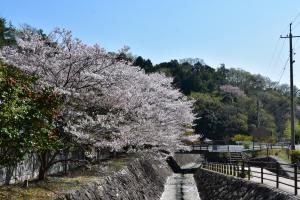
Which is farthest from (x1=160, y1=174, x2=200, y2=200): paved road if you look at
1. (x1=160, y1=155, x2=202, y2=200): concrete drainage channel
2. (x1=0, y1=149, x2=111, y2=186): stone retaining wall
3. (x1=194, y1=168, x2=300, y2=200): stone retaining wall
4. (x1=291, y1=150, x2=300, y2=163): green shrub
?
(x1=0, y1=149, x2=111, y2=186): stone retaining wall

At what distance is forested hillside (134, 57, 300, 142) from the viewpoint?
7925 cm

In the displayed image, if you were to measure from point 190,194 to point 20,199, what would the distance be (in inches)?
752

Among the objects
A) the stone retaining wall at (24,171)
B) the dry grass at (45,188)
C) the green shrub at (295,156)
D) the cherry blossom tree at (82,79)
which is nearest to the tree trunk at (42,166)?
the dry grass at (45,188)

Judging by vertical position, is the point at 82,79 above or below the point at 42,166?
above

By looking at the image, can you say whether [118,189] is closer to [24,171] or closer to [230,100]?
[24,171]

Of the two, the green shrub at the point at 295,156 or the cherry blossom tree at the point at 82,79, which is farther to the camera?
the green shrub at the point at 295,156

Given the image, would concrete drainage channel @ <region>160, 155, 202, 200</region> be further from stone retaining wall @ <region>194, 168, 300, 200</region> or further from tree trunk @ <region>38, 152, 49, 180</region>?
tree trunk @ <region>38, 152, 49, 180</region>

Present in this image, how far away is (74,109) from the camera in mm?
14758

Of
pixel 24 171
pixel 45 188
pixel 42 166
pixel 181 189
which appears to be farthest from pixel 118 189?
pixel 181 189

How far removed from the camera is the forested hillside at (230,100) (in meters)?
79.2

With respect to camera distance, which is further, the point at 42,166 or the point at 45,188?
the point at 42,166

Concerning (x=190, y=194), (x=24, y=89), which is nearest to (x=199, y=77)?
(x=190, y=194)

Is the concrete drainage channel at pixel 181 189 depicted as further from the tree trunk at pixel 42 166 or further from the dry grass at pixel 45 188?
the tree trunk at pixel 42 166

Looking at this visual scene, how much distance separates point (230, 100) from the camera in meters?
94.8
